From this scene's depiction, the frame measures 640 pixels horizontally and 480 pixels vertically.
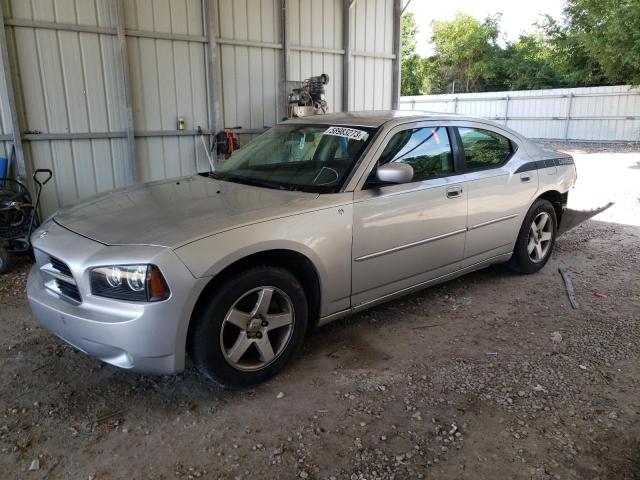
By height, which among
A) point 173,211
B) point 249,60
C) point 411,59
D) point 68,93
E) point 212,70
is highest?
point 411,59

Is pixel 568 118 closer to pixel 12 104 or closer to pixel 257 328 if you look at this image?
pixel 12 104

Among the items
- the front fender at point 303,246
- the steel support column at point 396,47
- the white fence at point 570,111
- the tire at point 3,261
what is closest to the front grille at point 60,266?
the front fender at point 303,246

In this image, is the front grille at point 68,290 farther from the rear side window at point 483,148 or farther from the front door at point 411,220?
the rear side window at point 483,148

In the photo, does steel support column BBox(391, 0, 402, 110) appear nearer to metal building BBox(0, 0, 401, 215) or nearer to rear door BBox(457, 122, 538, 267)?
metal building BBox(0, 0, 401, 215)

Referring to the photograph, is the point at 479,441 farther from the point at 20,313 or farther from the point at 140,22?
the point at 140,22

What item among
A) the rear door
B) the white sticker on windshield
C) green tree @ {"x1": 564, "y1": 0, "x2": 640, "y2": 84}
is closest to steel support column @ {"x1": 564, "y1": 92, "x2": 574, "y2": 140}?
green tree @ {"x1": 564, "y1": 0, "x2": 640, "y2": 84}

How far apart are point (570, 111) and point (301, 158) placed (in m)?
20.5

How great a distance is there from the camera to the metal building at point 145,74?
6012mm

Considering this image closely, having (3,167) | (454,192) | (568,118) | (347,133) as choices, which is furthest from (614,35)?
(3,167)

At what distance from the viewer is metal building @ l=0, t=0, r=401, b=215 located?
237 inches

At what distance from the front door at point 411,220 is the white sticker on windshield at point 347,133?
0.61 feet

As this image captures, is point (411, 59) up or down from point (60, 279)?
up

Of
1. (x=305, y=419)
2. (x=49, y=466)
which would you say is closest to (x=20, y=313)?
(x=49, y=466)

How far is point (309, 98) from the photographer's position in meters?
7.89
